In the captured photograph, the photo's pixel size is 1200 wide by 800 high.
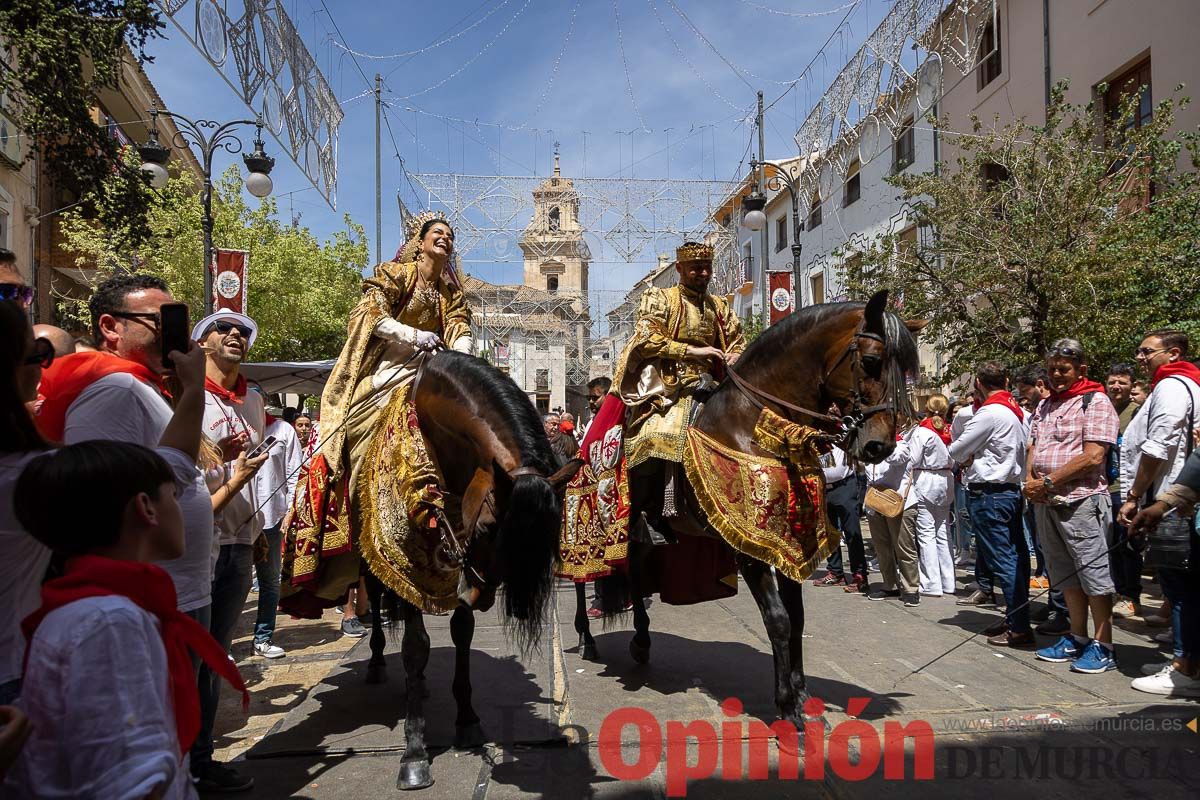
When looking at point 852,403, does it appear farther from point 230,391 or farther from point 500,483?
point 230,391

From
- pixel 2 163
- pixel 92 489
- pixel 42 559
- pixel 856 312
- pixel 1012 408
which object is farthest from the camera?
pixel 2 163

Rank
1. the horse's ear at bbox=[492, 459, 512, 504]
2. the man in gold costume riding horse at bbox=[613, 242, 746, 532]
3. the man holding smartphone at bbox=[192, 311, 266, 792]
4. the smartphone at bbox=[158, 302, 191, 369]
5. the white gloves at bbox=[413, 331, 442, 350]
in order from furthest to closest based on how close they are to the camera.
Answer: the man in gold costume riding horse at bbox=[613, 242, 746, 532] < the white gloves at bbox=[413, 331, 442, 350] < the man holding smartphone at bbox=[192, 311, 266, 792] < the horse's ear at bbox=[492, 459, 512, 504] < the smartphone at bbox=[158, 302, 191, 369]

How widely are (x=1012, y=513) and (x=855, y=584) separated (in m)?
2.57

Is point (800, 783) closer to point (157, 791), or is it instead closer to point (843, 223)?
point (157, 791)

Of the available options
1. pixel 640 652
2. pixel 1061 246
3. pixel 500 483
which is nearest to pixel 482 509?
pixel 500 483

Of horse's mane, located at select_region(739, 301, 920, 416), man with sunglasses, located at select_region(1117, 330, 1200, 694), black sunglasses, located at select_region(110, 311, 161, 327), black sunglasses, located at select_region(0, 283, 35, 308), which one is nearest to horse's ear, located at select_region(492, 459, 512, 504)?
black sunglasses, located at select_region(110, 311, 161, 327)

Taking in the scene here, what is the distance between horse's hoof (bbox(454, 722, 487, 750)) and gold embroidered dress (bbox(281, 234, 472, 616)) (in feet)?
3.60

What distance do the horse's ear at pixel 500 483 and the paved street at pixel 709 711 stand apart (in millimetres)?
1361

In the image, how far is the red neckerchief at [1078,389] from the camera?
5.20 metres

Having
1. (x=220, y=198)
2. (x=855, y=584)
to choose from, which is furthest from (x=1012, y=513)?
(x=220, y=198)

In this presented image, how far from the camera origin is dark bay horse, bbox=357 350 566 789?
303cm

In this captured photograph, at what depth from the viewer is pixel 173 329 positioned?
238cm

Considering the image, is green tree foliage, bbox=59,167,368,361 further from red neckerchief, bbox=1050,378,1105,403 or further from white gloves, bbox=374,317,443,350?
red neckerchief, bbox=1050,378,1105,403

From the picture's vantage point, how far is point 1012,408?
21.1 feet
